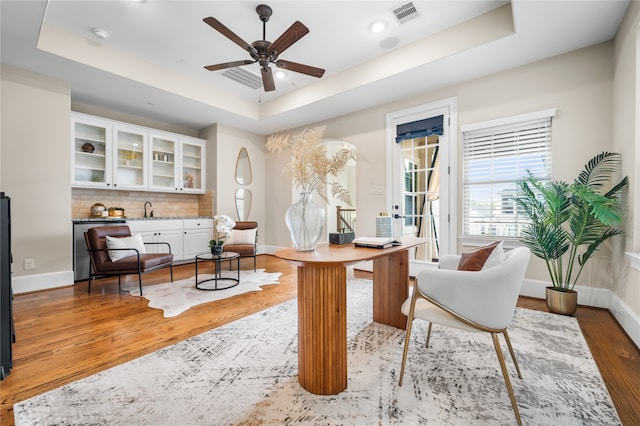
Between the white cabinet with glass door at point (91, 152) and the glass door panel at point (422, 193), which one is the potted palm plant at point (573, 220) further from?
the white cabinet with glass door at point (91, 152)

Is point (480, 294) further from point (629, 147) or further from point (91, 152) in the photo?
point (91, 152)

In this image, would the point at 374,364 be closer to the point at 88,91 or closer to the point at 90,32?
the point at 90,32

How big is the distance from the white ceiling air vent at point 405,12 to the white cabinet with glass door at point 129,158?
4.58 metres

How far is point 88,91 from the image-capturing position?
4.28 m

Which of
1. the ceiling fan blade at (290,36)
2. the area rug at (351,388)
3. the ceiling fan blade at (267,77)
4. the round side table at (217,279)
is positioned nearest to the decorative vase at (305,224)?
the area rug at (351,388)

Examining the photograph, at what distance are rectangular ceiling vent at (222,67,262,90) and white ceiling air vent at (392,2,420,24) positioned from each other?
2225mm

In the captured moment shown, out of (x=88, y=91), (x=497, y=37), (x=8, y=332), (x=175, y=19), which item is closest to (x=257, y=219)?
(x=88, y=91)

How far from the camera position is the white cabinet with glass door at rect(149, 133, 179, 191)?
5281 millimetres

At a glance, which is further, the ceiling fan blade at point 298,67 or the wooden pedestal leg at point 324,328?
the ceiling fan blade at point 298,67

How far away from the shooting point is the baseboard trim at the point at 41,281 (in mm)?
3551

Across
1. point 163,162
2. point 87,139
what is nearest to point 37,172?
point 87,139

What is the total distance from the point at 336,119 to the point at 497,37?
285 centimetres

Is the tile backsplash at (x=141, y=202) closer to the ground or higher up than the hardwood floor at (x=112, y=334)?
higher up

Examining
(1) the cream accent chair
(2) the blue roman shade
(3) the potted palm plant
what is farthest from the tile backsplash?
(3) the potted palm plant
